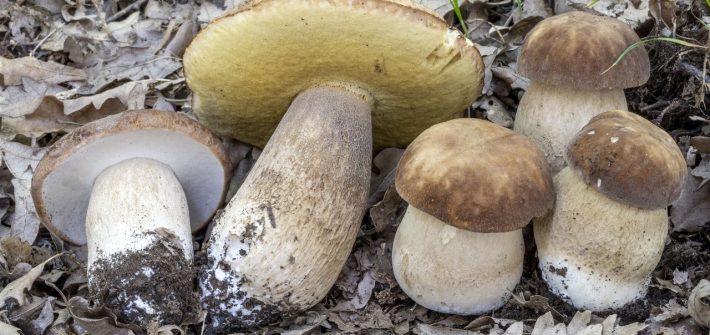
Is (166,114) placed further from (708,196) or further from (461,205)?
(708,196)

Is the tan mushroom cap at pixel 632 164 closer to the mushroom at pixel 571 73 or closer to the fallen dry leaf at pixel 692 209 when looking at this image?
the mushroom at pixel 571 73

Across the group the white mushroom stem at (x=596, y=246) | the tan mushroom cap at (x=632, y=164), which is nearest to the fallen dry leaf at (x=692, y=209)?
the white mushroom stem at (x=596, y=246)

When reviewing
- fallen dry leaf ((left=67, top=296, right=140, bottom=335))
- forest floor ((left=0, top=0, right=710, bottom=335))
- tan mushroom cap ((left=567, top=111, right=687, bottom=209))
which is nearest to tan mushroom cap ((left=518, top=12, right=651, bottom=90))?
tan mushroom cap ((left=567, top=111, right=687, bottom=209))

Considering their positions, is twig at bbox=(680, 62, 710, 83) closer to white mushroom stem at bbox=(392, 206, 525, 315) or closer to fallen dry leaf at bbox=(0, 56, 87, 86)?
white mushroom stem at bbox=(392, 206, 525, 315)

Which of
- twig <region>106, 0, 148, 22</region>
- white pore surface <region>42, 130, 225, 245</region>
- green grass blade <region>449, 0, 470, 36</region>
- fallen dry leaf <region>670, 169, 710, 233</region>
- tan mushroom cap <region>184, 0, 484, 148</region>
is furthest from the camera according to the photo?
twig <region>106, 0, 148, 22</region>

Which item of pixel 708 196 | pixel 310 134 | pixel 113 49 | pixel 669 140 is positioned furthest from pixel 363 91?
pixel 113 49

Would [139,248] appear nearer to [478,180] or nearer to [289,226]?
[289,226]
